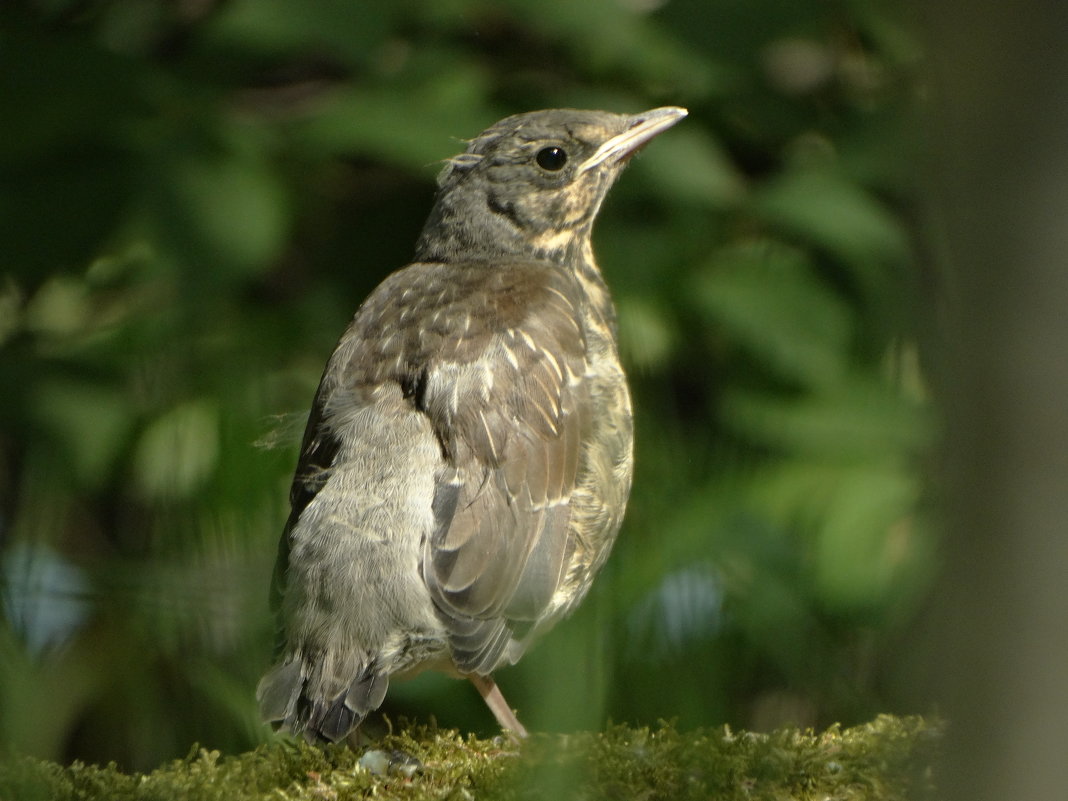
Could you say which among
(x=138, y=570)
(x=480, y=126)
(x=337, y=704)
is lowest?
(x=337, y=704)

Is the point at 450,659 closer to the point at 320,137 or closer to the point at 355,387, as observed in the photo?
the point at 355,387

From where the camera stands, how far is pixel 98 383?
9.98ft

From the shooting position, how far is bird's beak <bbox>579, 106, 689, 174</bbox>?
3.00m

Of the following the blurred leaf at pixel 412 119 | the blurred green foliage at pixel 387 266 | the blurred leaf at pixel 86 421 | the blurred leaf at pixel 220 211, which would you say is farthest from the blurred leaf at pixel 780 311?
the blurred leaf at pixel 86 421

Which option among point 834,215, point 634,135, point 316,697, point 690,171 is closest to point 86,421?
point 316,697

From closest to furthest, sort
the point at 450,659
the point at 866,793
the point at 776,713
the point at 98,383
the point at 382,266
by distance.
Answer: the point at 866,793 → the point at 450,659 → the point at 776,713 → the point at 98,383 → the point at 382,266

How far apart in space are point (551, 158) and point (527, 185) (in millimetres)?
90

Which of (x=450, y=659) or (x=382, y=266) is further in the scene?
(x=382, y=266)

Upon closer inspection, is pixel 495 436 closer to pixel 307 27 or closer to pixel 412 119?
pixel 412 119

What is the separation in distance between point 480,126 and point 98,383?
111 centimetres

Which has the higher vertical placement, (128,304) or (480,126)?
(480,126)

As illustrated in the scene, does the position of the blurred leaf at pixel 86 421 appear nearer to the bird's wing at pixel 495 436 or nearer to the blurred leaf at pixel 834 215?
the bird's wing at pixel 495 436

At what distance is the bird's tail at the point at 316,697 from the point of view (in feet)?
7.02

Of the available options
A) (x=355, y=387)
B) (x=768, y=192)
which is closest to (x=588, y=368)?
(x=355, y=387)
